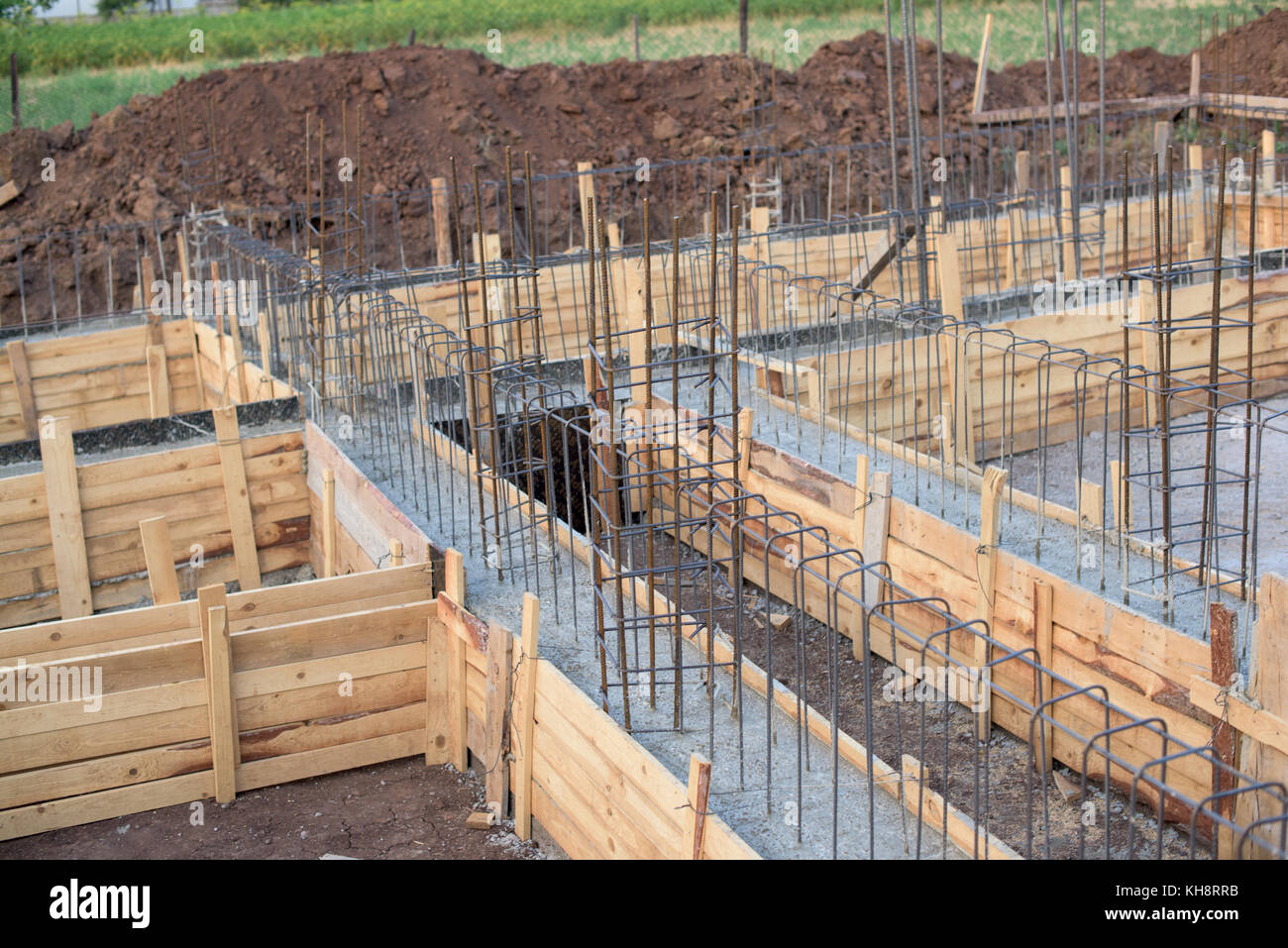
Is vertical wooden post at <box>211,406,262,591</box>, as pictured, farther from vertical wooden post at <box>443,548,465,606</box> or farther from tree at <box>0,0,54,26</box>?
tree at <box>0,0,54,26</box>

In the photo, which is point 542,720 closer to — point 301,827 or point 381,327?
point 301,827

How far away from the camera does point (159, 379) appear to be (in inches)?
539

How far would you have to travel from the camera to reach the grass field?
28281 mm

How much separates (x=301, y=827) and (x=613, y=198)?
50.1 feet

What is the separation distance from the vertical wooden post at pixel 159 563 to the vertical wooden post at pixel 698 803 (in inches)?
171

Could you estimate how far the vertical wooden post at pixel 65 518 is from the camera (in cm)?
980

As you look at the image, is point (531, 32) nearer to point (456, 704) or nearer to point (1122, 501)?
point (456, 704)

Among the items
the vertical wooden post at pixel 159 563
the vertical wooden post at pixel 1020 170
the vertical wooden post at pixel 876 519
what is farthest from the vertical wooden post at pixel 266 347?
the vertical wooden post at pixel 1020 170

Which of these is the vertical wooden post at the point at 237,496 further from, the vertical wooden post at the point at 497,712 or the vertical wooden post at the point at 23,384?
the vertical wooden post at the point at 497,712

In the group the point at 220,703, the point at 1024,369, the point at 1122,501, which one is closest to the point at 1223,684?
the point at 1122,501

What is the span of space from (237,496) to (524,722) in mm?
4833

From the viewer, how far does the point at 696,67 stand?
23703 mm
